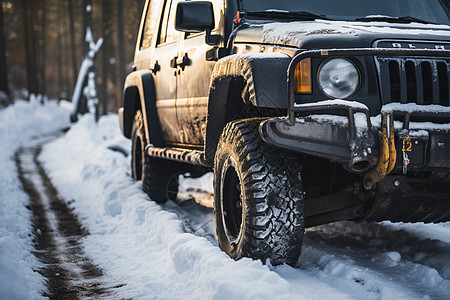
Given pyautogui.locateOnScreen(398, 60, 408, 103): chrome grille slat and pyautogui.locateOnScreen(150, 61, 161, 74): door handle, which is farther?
pyautogui.locateOnScreen(150, 61, 161, 74): door handle

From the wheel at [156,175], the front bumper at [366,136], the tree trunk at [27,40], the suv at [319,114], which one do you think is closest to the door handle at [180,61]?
the suv at [319,114]

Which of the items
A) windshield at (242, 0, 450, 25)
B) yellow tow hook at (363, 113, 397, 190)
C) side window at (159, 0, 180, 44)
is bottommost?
yellow tow hook at (363, 113, 397, 190)

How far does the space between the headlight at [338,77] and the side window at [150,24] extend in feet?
10.5

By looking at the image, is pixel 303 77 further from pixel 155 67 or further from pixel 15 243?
pixel 155 67

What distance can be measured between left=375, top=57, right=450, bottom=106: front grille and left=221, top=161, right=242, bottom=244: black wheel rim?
3.86 feet

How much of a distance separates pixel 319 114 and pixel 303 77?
233mm

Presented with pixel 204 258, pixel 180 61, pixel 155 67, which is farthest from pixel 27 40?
pixel 204 258

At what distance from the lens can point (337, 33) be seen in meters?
3.17

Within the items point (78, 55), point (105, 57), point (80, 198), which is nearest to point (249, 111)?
point (80, 198)

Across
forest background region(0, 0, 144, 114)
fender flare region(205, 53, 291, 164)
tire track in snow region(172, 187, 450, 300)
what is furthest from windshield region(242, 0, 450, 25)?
forest background region(0, 0, 144, 114)

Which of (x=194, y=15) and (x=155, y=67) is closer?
(x=194, y=15)

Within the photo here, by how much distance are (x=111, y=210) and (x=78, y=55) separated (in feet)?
151

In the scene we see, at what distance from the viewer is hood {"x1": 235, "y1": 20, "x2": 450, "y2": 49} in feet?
10.2

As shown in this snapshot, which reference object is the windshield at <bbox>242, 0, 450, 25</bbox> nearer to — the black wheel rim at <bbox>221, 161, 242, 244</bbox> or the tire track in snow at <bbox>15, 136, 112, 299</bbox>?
the black wheel rim at <bbox>221, 161, 242, 244</bbox>
